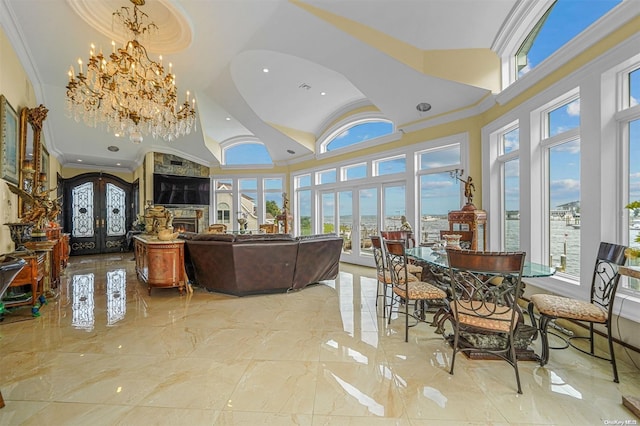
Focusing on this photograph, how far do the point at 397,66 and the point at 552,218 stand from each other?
308 centimetres

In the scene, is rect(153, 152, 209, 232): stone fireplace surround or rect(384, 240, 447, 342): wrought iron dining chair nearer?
rect(384, 240, 447, 342): wrought iron dining chair

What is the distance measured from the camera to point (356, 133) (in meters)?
7.22

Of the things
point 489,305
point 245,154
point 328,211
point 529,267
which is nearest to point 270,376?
point 489,305

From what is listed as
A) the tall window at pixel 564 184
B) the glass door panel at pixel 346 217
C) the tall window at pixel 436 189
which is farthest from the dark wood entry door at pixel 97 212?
the tall window at pixel 564 184

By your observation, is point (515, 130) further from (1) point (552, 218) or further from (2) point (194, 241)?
(2) point (194, 241)

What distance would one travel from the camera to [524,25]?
3689mm

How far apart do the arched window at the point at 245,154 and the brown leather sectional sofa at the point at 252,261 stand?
5.71 meters

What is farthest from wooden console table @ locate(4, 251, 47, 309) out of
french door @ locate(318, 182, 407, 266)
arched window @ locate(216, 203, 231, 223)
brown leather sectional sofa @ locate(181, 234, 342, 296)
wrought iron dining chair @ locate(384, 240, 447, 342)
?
arched window @ locate(216, 203, 231, 223)

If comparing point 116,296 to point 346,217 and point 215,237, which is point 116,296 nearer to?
point 215,237

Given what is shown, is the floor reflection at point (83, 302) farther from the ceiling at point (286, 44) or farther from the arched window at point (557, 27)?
the arched window at point (557, 27)

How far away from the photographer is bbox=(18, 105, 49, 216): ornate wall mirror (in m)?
3.84

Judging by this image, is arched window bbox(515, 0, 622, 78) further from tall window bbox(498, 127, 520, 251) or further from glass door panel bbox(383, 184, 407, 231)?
glass door panel bbox(383, 184, 407, 231)

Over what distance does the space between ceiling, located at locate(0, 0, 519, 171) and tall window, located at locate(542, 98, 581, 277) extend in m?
1.38

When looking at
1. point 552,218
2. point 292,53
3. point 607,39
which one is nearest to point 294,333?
point 552,218
